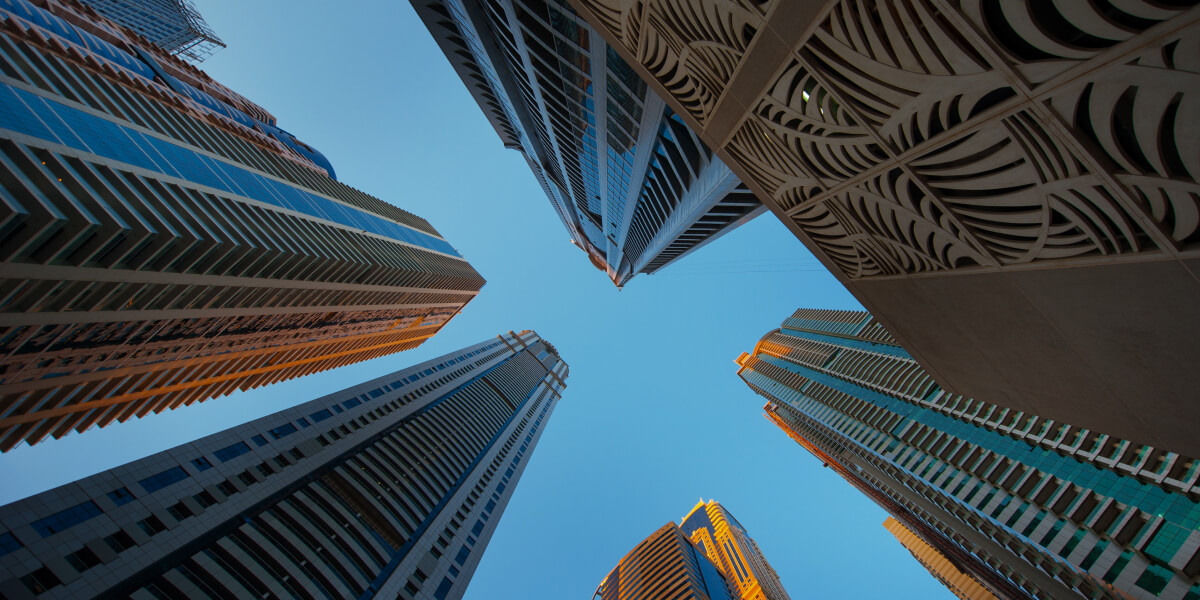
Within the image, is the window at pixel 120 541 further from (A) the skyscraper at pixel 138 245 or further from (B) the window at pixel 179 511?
(A) the skyscraper at pixel 138 245

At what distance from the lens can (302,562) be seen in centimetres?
2684

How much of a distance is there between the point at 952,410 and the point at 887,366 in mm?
18046

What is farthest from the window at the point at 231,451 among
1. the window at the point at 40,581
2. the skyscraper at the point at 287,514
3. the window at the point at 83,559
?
the window at the point at 40,581

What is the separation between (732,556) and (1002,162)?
135447 mm

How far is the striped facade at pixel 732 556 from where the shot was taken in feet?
339

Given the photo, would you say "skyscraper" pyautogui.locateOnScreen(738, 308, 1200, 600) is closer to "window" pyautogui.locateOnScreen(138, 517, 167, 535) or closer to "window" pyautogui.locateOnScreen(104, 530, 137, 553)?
"window" pyautogui.locateOnScreen(104, 530, 137, 553)

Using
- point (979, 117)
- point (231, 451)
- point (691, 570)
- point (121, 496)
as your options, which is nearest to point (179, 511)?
point (121, 496)

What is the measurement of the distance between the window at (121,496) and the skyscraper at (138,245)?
955 cm

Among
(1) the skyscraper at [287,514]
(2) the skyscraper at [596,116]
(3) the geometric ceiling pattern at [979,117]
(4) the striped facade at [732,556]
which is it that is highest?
(2) the skyscraper at [596,116]

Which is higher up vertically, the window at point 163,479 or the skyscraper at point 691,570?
the window at point 163,479

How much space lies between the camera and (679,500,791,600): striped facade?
10344 centimetres

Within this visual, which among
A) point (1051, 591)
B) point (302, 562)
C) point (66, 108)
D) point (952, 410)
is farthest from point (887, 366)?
point (66, 108)

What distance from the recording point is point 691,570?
8094cm

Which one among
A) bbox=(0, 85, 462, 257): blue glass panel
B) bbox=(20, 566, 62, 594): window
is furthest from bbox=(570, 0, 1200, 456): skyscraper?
bbox=(20, 566, 62, 594): window
